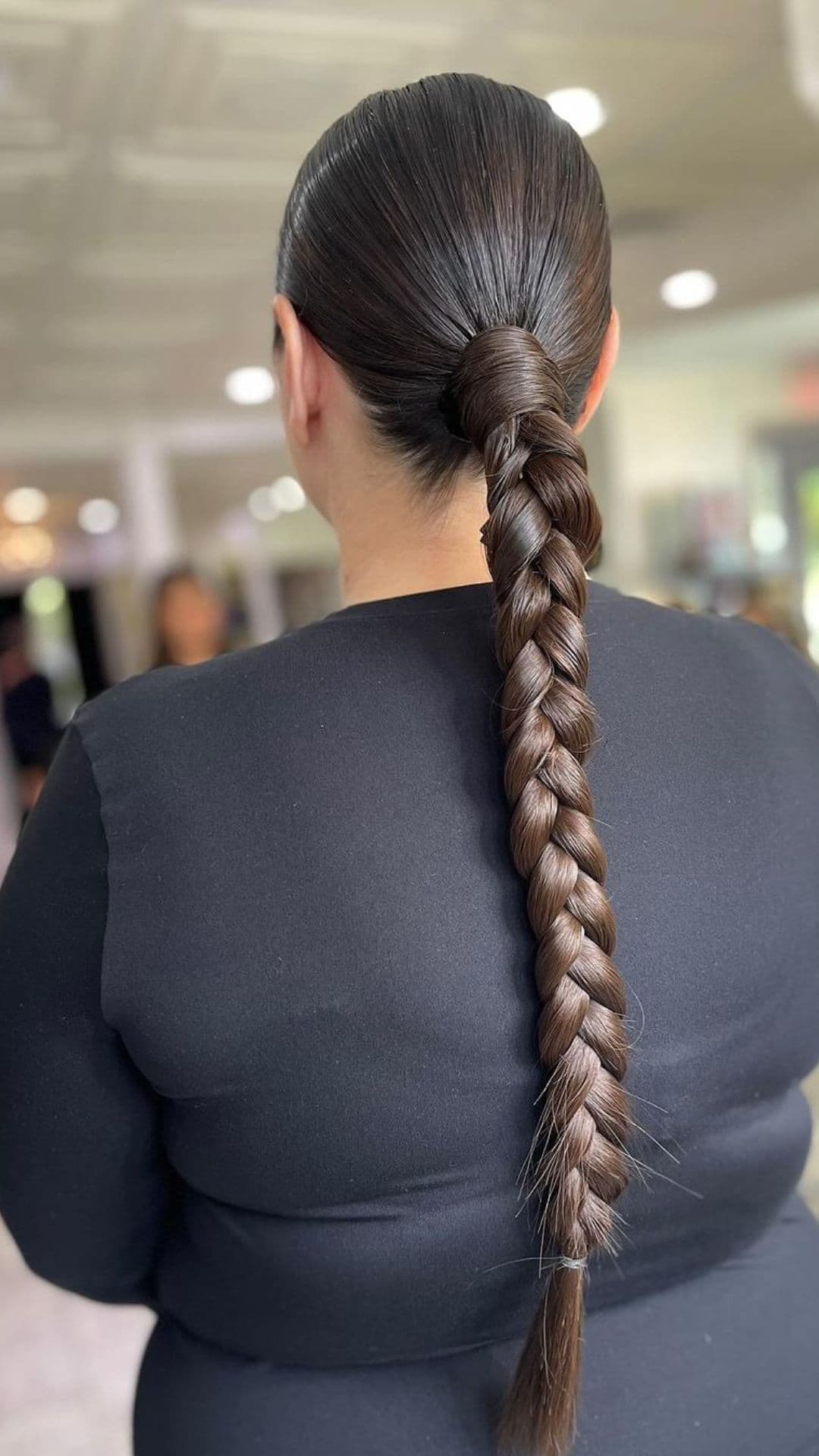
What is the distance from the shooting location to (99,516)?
6.87 m

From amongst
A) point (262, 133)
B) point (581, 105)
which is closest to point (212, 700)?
point (262, 133)

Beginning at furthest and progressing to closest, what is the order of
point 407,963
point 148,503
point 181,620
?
1. point 148,503
2. point 181,620
3. point 407,963

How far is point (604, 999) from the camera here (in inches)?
18.3

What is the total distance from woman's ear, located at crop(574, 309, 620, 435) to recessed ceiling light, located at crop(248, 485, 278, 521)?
6.57 meters

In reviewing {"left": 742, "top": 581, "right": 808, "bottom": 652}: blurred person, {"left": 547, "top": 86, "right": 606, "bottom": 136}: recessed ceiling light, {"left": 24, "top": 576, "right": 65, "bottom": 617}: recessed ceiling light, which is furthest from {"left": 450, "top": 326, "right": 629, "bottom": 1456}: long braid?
{"left": 24, "top": 576, "right": 65, "bottom": 617}: recessed ceiling light

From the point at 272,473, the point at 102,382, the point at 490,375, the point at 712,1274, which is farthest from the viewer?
the point at 272,473

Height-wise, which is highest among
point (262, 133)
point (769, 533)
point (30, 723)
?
point (262, 133)

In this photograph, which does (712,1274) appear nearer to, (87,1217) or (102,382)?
(87,1217)

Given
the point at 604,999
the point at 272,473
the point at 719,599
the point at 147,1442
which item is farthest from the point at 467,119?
the point at 272,473

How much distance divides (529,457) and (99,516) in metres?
6.82

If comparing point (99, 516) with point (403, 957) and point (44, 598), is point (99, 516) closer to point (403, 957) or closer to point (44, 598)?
point (44, 598)

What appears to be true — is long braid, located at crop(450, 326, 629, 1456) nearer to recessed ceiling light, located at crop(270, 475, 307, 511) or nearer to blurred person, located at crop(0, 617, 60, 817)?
blurred person, located at crop(0, 617, 60, 817)

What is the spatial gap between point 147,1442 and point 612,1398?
239 millimetres

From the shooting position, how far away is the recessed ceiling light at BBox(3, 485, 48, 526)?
238 inches
